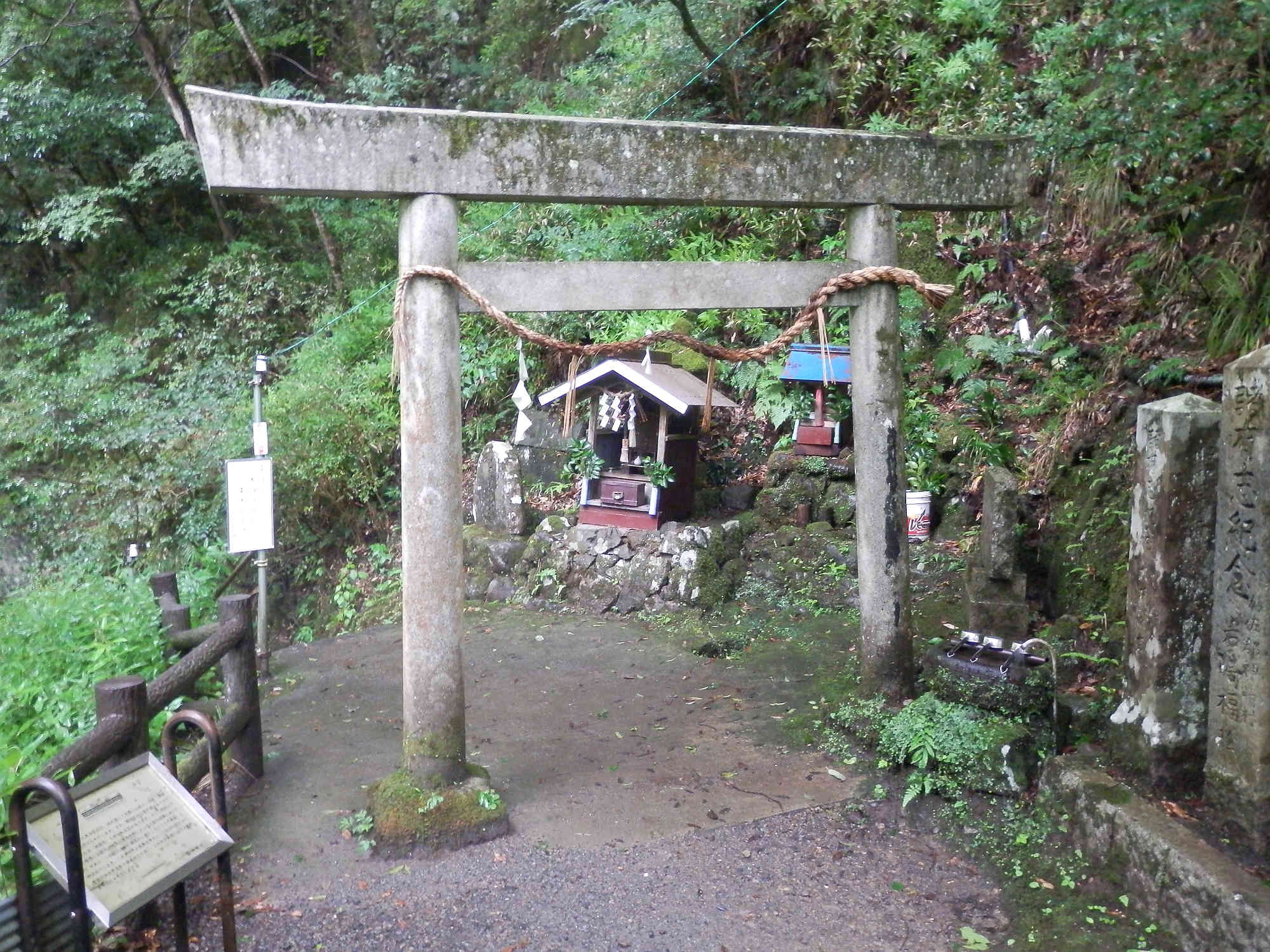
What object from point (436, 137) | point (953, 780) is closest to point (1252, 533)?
point (953, 780)

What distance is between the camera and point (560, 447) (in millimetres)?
10211

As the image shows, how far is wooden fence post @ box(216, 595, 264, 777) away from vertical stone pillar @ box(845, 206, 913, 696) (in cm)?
347

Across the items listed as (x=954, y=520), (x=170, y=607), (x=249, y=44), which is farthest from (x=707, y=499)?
(x=249, y=44)

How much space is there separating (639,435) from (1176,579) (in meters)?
5.06

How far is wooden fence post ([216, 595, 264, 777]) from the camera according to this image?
530 cm

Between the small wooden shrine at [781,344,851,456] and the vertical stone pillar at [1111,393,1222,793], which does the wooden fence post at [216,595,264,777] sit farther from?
the small wooden shrine at [781,344,851,456]

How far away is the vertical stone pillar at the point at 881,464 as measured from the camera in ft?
17.5

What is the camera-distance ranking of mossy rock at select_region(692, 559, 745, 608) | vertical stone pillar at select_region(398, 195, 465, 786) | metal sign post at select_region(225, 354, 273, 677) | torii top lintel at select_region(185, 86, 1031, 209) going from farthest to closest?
1. mossy rock at select_region(692, 559, 745, 608)
2. metal sign post at select_region(225, 354, 273, 677)
3. vertical stone pillar at select_region(398, 195, 465, 786)
4. torii top lintel at select_region(185, 86, 1031, 209)

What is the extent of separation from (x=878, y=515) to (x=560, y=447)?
5.30 meters

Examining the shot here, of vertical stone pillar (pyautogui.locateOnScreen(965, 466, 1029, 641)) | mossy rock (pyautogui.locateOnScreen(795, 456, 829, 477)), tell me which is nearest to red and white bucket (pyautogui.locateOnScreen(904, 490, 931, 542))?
mossy rock (pyautogui.locateOnScreen(795, 456, 829, 477))

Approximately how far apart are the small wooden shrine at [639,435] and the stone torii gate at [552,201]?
2.87 m

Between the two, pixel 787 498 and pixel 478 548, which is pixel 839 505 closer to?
pixel 787 498

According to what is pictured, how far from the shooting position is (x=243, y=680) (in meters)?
5.31

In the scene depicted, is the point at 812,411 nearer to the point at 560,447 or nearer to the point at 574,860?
the point at 560,447
